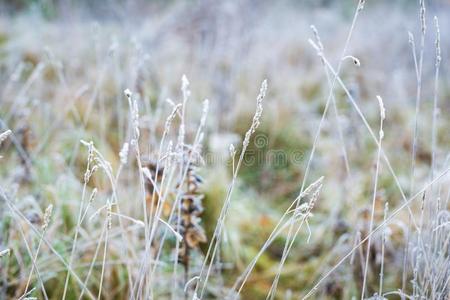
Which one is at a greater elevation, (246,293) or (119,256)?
(119,256)

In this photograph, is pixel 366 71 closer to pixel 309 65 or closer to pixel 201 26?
pixel 309 65

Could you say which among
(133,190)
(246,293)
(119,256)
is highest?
(133,190)

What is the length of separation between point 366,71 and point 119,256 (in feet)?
11.7

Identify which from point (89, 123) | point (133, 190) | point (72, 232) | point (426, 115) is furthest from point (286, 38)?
point (72, 232)

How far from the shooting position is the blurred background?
190cm

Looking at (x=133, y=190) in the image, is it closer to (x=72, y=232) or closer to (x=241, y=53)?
(x=72, y=232)

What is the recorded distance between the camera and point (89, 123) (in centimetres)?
296

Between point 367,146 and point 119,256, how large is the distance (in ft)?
7.17

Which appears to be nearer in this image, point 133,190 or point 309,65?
point 133,190

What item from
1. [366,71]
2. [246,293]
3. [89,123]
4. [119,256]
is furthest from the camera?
[366,71]

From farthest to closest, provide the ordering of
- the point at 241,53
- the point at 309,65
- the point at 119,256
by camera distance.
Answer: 1. the point at 309,65
2. the point at 241,53
3. the point at 119,256

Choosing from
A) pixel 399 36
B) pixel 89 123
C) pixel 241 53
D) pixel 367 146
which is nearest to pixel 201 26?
pixel 241 53

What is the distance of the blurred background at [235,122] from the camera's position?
1.90 meters

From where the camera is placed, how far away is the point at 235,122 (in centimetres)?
343
